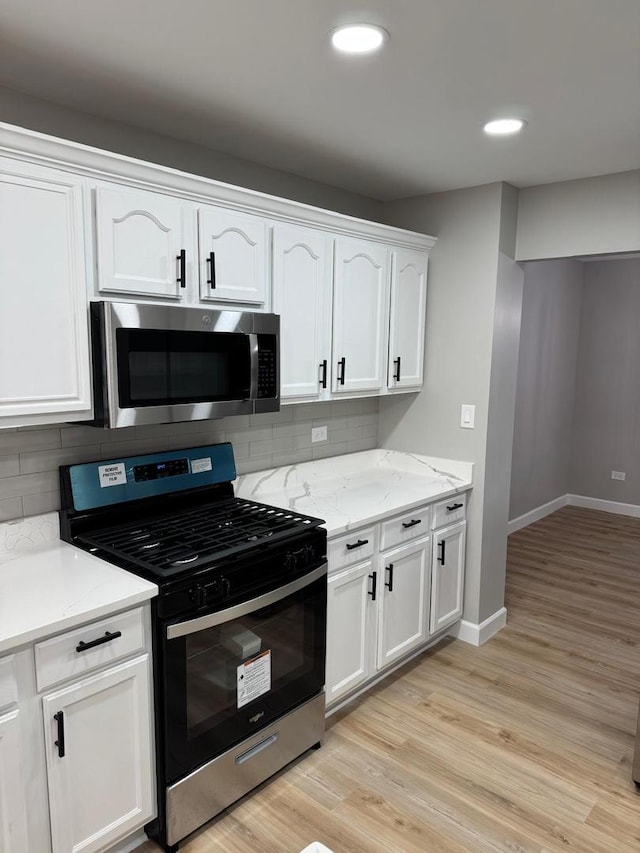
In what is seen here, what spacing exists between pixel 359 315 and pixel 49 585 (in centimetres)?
184

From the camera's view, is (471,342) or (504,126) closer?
(504,126)

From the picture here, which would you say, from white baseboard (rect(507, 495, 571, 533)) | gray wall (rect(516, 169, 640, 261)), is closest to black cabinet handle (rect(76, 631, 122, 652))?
gray wall (rect(516, 169, 640, 261))

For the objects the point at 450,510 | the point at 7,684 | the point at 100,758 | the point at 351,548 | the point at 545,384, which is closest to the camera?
the point at 7,684

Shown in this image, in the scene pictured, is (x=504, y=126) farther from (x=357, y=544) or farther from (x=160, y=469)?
(x=160, y=469)

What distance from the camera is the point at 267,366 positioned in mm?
2469

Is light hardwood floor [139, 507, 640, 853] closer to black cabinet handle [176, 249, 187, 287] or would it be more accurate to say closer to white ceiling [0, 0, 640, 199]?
black cabinet handle [176, 249, 187, 287]

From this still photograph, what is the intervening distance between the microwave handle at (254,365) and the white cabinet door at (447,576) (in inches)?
51.0

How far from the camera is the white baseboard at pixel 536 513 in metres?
5.49

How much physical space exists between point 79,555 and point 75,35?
1586 millimetres

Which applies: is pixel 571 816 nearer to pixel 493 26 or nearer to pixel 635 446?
pixel 493 26

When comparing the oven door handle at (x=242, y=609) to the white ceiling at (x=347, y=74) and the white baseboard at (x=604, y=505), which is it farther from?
Answer: the white baseboard at (x=604, y=505)

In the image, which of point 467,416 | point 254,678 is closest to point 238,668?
point 254,678

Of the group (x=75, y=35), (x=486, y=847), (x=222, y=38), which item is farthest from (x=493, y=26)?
(x=486, y=847)

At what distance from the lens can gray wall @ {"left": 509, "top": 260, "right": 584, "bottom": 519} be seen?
210 inches
